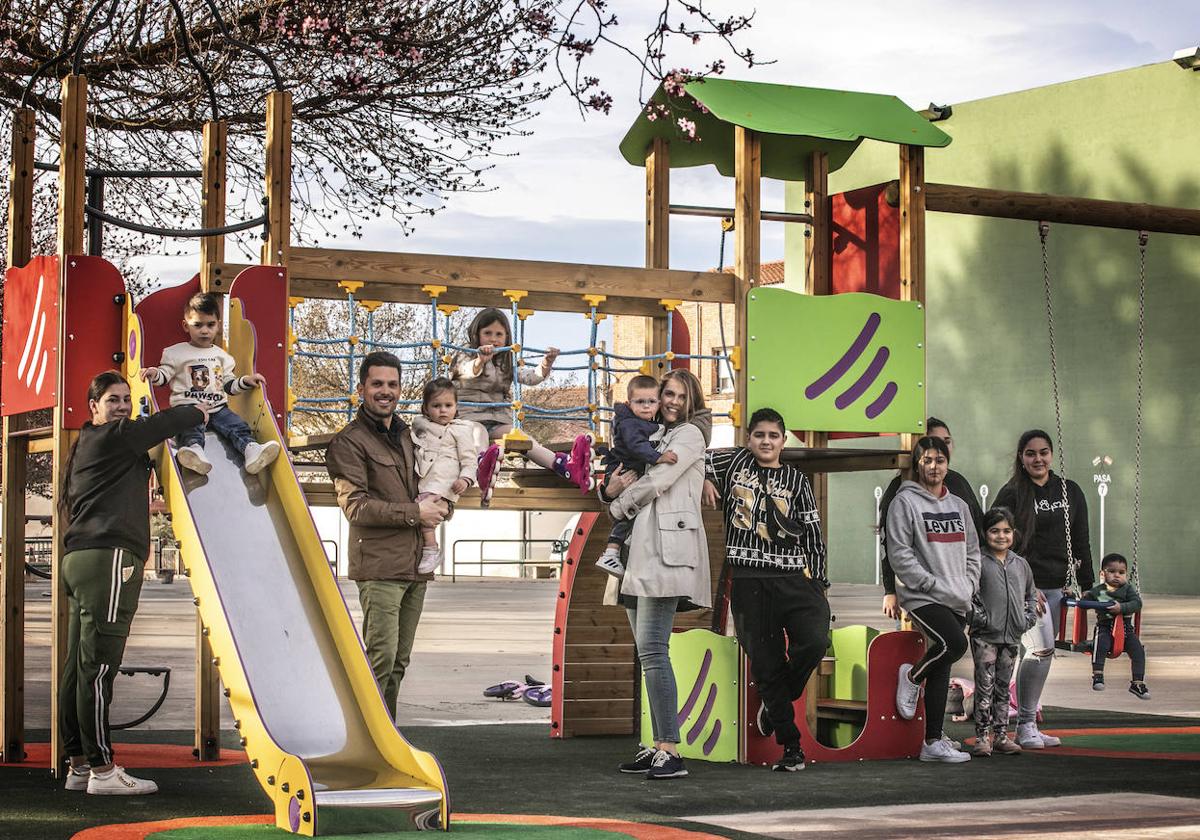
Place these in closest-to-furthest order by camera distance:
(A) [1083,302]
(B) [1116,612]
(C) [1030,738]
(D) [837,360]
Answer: (C) [1030,738] < (D) [837,360] < (B) [1116,612] < (A) [1083,302]

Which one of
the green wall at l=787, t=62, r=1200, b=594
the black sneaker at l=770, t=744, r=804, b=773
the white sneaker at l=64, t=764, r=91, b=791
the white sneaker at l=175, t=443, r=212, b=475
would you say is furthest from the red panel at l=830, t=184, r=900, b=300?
the green wall at l=787, t=62, r=1200, b=594

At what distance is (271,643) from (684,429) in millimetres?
2262

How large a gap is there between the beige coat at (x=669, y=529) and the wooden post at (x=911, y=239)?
2.20 meters

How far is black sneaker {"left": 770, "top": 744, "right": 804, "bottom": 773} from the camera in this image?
7.93m

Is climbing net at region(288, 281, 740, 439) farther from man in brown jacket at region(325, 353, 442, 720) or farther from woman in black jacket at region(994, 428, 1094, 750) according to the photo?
woman in black jacket at region(994, 428, 1094, 750)

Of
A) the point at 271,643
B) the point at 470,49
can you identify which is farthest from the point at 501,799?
the point at 470,49

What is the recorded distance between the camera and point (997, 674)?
8.91 m

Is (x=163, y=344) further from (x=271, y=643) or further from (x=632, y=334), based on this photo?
(x=632, y=334)

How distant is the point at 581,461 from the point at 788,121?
242 centimetres

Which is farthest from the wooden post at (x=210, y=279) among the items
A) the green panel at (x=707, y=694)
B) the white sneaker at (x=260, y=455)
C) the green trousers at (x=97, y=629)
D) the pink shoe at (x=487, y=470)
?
the green panel at (x=707, y=694)

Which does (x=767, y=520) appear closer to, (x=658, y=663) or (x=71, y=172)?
(x=658, y=663)

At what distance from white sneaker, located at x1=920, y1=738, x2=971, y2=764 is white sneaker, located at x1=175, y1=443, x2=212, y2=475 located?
4.00m

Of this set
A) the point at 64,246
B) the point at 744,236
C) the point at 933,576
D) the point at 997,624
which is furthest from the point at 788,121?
the point at 64,246

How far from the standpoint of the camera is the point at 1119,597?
11.3 m
